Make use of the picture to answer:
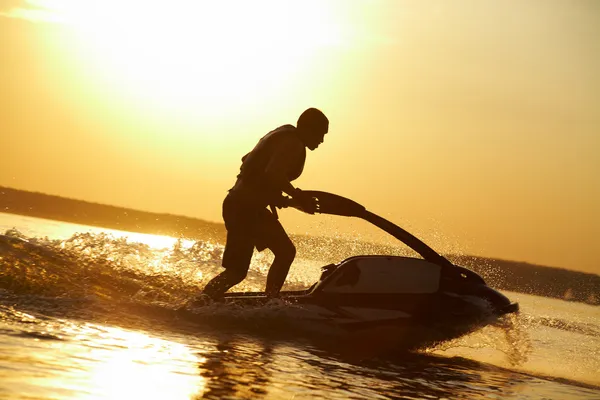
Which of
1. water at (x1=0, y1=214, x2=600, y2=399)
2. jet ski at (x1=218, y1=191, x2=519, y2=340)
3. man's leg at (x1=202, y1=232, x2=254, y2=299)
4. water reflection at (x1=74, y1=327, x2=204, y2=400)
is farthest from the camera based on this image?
man's leg at (x1=202, y1=232, x2=254, y2=299)

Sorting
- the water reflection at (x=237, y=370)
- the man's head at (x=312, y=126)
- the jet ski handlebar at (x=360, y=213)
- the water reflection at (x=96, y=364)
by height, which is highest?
the man's head at (x=312, y=126)

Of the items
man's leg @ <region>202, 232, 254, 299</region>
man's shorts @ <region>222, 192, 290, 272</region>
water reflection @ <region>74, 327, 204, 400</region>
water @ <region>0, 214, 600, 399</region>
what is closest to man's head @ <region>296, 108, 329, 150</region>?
man's shorts @ <region>222, 192, 290, 272</region>

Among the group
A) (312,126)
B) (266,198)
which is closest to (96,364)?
(266,198)

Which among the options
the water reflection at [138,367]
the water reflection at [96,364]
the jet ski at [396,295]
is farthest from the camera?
the jet ski at [396,295]

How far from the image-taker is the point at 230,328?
8828 mm

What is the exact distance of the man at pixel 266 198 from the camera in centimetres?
899

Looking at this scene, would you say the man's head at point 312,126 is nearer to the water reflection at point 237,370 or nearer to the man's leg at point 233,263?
the man's leg at point 233,263

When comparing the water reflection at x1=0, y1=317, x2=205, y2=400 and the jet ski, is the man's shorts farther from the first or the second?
the water reflection at x1=0, y1=317, x2=205, y2=400

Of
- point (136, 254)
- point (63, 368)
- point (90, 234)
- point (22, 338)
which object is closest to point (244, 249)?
point (22, 338)

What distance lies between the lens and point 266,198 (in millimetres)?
9148

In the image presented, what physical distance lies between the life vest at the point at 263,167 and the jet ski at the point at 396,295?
475 mm

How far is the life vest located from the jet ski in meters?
0.47

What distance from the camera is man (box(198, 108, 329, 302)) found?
29.5ft

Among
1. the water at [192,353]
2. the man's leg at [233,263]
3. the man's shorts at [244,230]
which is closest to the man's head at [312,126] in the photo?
the man's shorts at [244,230]
